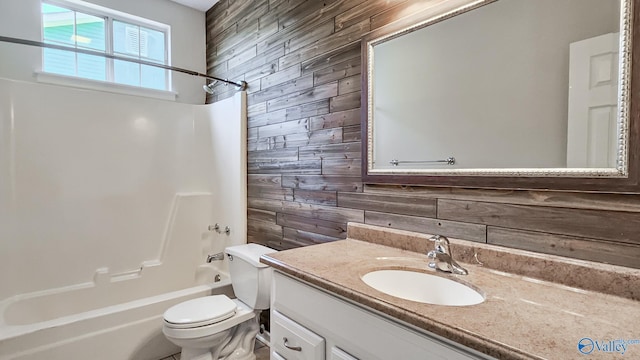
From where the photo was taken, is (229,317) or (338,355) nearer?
(338,355)

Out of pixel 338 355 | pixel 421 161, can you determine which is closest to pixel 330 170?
pixel 421 161

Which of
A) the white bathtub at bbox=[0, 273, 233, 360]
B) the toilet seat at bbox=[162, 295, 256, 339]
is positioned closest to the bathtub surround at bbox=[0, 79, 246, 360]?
the white bathtub at bbox=[0, 273, 233, 360]

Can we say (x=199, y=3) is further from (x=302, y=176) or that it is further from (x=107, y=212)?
(x=302, y=176)

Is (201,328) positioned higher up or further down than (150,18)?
further down

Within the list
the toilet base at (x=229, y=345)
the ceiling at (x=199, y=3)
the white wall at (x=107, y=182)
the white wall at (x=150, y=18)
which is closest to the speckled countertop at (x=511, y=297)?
the toilet base at (x=229, y=345)

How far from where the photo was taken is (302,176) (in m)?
1.99

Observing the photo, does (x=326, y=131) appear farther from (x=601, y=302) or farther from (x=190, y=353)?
(x=190, y=353)

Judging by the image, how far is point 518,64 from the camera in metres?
1.07

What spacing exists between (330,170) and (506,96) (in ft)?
3.09

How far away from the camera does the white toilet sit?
1.68m

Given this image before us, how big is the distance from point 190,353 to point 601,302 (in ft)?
6.17

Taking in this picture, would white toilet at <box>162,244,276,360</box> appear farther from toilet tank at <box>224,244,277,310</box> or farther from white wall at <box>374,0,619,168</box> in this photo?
white wall at <box>374,0,619,168</box>

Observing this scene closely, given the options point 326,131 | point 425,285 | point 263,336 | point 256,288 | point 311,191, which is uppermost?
point 326,131

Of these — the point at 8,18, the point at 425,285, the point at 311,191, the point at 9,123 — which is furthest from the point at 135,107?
the point at 425,285
